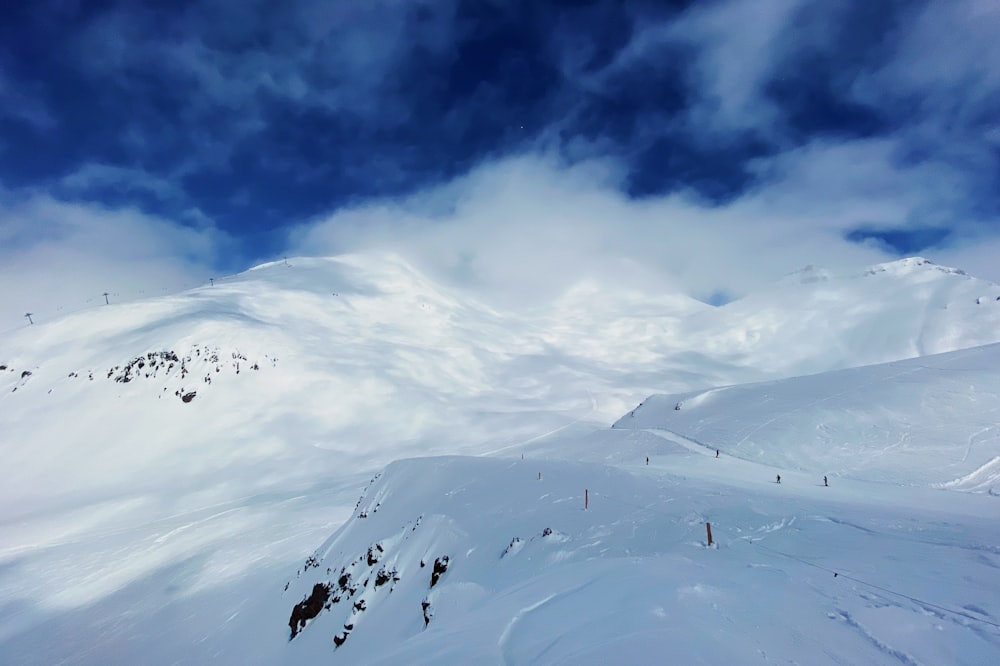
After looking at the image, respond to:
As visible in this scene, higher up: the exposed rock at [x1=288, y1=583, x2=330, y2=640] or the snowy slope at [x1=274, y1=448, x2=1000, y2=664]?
the snowy slope at [x1=274, y1=448, x2=1000, y2=664]

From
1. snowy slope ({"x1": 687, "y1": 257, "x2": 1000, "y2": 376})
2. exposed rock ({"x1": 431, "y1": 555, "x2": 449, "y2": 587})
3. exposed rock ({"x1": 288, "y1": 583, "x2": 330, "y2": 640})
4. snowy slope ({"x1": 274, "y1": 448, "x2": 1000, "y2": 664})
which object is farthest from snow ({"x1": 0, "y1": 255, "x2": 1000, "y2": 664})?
snowy slope ({"x1": 687, "y1": 257, "x2": 1000, "y2": 376})

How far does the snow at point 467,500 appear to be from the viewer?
31.1 feet

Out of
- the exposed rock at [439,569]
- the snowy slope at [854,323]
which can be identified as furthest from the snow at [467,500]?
the snowy slope at [854,323]

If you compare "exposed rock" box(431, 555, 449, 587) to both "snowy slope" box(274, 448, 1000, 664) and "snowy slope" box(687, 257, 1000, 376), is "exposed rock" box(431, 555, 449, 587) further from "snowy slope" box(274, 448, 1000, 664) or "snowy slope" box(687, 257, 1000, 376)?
"snowy slope" box(687, 257, 1000, 376)

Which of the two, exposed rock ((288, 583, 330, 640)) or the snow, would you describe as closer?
the snow

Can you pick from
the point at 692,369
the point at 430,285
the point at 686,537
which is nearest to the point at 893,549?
the point at 686,537

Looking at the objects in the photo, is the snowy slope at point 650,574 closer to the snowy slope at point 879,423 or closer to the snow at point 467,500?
the snow at point 467,500

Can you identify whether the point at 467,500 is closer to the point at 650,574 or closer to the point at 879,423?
the point at 650,574

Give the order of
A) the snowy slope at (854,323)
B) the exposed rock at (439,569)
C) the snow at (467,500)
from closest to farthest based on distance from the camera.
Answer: the snow at (467,500)
the exposed rock at (439,569)
the snowy slope at (854,323)

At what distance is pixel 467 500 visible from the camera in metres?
21.9

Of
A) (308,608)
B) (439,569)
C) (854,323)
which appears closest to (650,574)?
(439,569)

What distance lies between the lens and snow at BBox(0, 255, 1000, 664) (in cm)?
947

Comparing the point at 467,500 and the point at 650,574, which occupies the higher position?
the point at 467,500

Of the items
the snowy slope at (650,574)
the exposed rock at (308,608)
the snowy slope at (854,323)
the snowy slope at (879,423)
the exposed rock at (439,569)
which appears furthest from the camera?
the snowy slope at (854,323)
